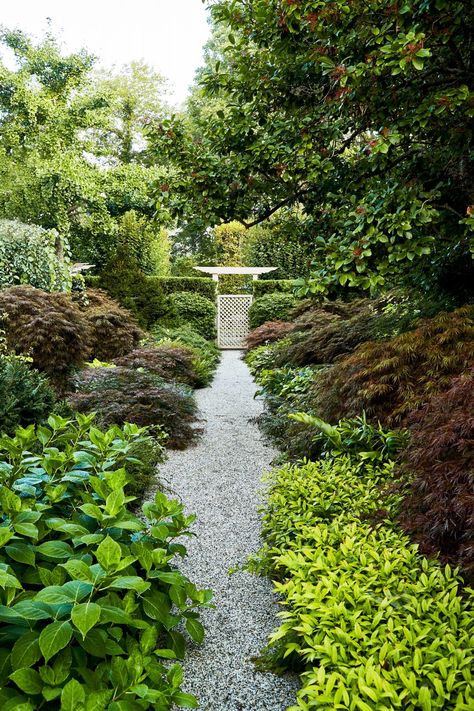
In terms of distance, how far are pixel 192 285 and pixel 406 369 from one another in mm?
11515

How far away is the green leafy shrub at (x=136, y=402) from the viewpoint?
14.2 feet

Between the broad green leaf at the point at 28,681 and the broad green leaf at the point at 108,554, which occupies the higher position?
the broad green leaf at the point at 108,554

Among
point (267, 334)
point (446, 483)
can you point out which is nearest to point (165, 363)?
point (267, 334)

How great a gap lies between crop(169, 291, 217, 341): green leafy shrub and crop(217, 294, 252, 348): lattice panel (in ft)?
0.73

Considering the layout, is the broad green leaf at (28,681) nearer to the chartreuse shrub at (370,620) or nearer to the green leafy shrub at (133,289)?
the chartreuse shrub at (370,620)

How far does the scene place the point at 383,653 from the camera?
1.36 m

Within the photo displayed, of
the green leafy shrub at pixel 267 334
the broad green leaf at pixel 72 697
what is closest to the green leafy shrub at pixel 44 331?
the broad green leaf at pixel 72 697

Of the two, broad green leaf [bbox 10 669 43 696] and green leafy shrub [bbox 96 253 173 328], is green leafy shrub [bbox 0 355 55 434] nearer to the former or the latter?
broad green leaf [bbox 10 669 43 696]

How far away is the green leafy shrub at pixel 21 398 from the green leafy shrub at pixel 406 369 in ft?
6.94

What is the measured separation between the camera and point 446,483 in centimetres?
178

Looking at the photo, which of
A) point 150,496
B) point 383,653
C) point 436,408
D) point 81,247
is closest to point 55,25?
point 81,247

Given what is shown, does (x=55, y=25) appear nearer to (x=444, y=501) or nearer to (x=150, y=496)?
(x=150, y=496)

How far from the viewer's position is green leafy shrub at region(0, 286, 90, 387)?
5.38 metres

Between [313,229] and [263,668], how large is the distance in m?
4.16
